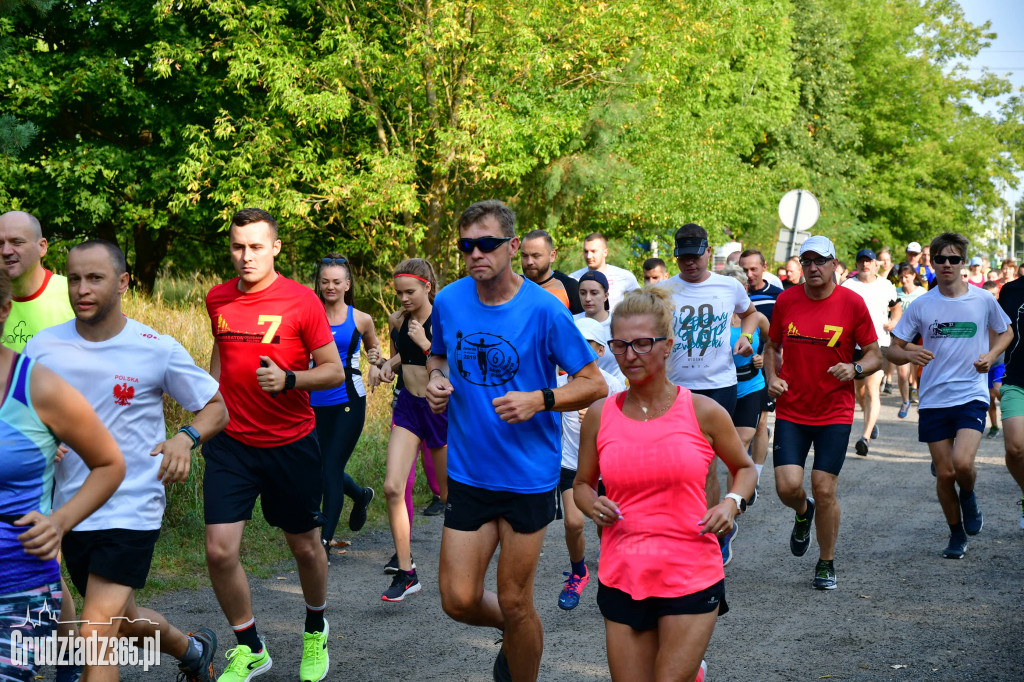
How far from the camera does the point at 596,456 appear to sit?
4230 millimetres

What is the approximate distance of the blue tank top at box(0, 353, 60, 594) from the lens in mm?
3188

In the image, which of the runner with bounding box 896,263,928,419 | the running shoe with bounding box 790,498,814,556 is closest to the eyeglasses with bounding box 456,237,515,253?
the running shoe with bounding box 790,498,814,556

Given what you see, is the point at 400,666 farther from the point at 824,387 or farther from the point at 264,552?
the point at 824,387

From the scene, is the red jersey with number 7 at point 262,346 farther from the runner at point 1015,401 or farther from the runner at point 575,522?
the runner at point 1015,401

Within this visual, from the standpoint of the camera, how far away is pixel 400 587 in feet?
23.6

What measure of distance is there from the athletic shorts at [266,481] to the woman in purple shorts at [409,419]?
1559 millimetres

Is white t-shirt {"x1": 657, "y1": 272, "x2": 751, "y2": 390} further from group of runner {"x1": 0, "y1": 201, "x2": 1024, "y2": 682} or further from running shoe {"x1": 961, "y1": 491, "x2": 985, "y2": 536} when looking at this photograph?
running shoe {"x1": 961, "y1": 491, "x2": 985, "y2": 536}

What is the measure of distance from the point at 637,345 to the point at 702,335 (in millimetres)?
3879

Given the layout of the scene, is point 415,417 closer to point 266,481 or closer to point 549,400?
point 266,481

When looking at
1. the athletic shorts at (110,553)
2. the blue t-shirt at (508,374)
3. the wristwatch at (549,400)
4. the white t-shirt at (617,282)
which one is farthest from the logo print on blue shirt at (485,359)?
the white t-shirt at (617,282)

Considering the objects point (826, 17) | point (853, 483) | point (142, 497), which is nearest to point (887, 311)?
point (853, 483)

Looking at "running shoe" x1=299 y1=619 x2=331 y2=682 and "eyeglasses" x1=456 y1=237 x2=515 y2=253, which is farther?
"running shoe" x1=299 y1=619 x2=331 y2=682

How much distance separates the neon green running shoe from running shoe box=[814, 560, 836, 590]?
3910mm

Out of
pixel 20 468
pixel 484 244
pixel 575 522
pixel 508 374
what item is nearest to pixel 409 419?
pixel 575 522
